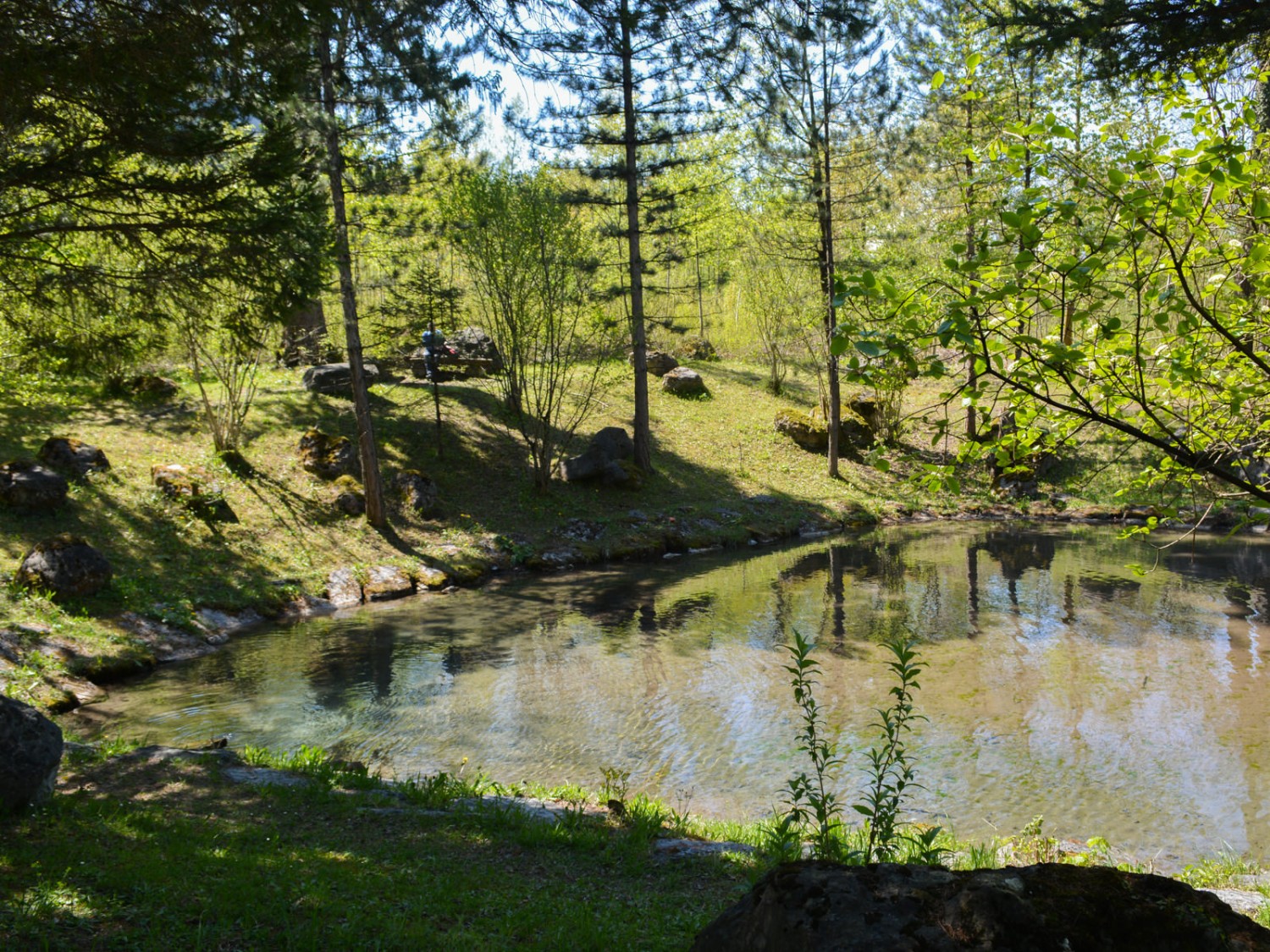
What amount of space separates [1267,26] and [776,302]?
22.9m

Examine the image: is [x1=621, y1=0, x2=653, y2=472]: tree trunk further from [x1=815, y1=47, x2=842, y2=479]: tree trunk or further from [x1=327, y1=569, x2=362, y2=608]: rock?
[x1=327, y1=569, x2=362, y2=608]: rock

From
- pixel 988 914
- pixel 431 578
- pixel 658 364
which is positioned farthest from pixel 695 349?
pixel 988 914

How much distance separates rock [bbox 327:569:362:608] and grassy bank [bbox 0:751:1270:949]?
293 inches

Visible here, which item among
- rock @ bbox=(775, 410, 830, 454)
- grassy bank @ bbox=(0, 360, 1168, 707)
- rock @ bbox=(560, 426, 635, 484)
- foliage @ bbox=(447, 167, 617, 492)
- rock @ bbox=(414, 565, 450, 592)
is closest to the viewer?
grassy bank @ bbox=(0, 360, 1168, 707)

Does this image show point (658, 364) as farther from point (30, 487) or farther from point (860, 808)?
point (860, 808)

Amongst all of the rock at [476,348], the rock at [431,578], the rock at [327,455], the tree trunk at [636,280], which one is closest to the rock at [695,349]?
the rock at [476,348]

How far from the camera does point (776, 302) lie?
89.6 feet

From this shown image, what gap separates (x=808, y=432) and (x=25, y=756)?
22513mm

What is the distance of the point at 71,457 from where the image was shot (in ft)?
45.8

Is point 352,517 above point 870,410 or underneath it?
underneath

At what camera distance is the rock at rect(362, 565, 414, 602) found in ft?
46.7

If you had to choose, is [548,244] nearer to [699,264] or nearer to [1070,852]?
[1070,852]

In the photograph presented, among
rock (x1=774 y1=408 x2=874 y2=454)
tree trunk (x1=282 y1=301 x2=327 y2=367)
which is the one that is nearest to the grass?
rock (x1=774 y1=408 x2=874 y2=454)

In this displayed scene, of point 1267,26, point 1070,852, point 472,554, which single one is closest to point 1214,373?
point 1267,26
